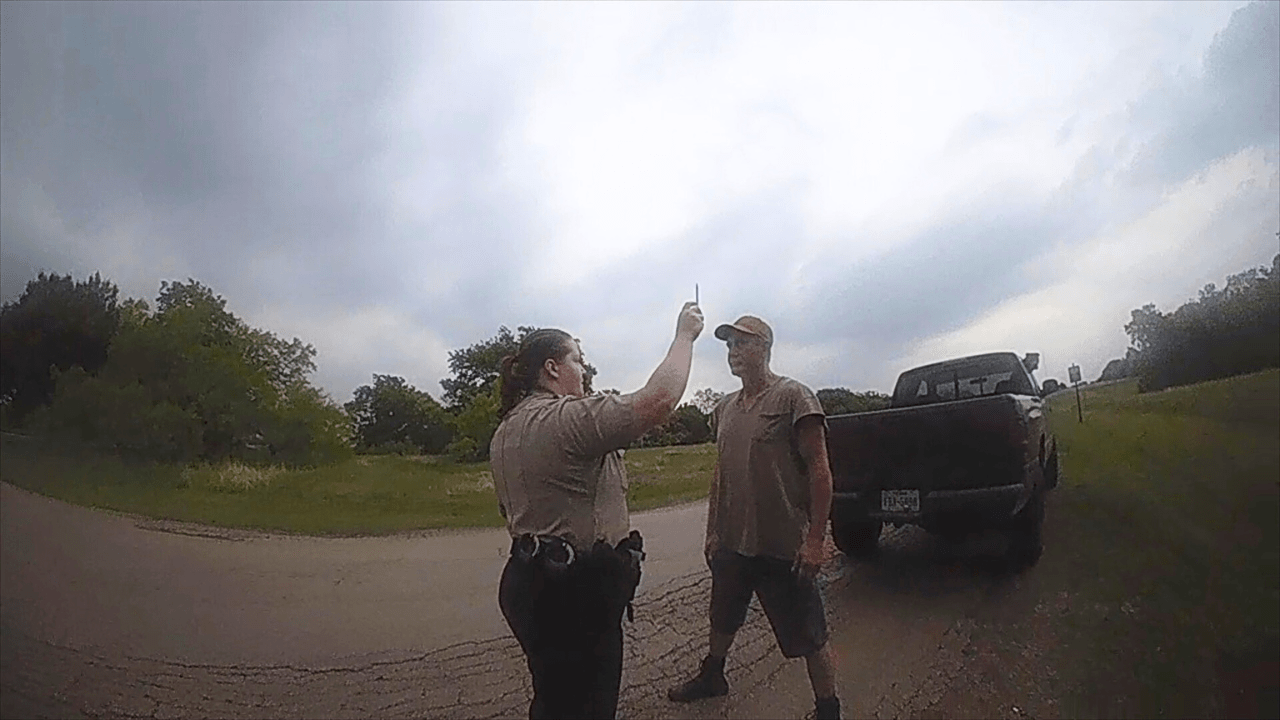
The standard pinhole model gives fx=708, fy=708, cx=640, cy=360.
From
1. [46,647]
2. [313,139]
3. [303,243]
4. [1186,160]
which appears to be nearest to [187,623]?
[46,647]

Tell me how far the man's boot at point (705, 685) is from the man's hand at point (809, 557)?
0.34 m

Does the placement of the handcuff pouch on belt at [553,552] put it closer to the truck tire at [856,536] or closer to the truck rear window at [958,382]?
the truck tire at [856,536]

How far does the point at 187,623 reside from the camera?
174 cm

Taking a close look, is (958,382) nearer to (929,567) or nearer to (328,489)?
(929,567)

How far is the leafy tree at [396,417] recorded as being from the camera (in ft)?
4.91

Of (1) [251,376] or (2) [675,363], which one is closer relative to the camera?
(2) [675,363]

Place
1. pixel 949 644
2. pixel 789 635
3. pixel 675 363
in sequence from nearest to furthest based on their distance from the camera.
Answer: pixel 675 363
pixel 789 635
pixel 949 644

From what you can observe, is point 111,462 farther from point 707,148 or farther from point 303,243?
point 707,148

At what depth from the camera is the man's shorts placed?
1.50 metres

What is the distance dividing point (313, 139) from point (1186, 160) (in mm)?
2392

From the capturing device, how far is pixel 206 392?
169cm

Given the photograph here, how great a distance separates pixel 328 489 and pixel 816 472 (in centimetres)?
110

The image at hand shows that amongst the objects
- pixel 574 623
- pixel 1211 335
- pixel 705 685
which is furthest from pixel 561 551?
pixel 1211 335

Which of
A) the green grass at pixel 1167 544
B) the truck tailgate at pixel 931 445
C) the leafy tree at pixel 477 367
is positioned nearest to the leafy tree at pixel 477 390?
the leafy tree at pixel 477 367
